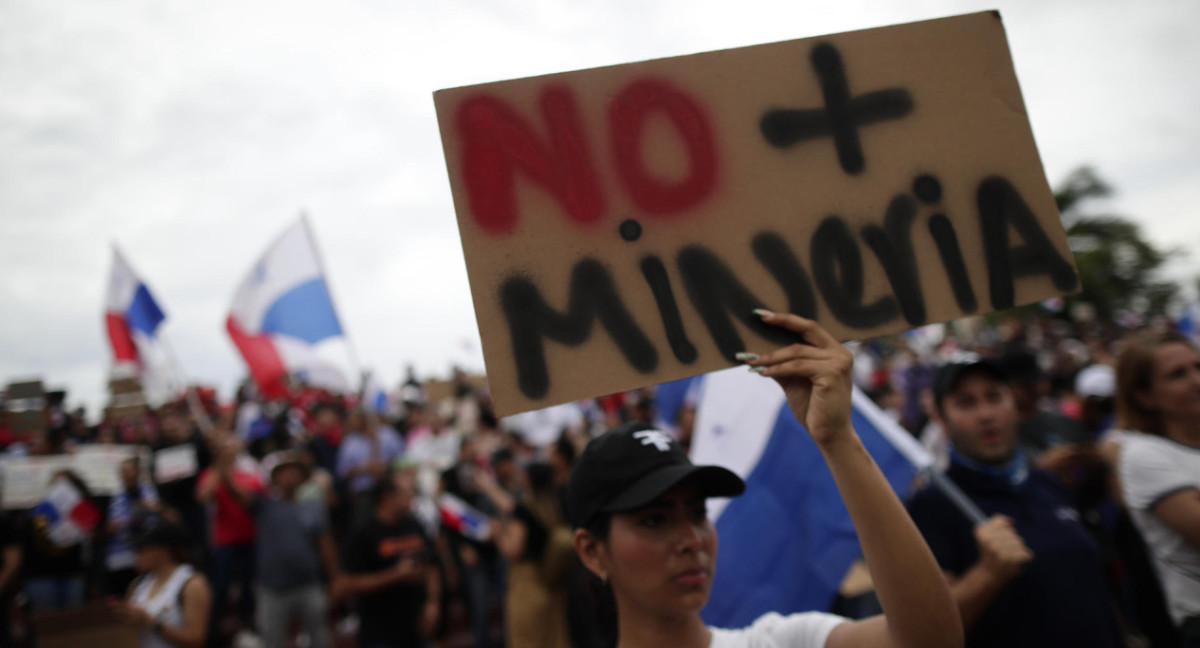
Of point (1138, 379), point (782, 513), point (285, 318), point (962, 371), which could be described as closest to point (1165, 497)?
point (1138, 379)

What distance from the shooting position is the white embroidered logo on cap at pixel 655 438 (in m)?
2.02

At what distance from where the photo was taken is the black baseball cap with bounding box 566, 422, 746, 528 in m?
1.88

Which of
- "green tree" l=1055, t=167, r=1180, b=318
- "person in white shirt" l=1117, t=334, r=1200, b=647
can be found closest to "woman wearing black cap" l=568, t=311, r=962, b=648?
"person in white shirt" l=1117, t=334, r=1200, b=647

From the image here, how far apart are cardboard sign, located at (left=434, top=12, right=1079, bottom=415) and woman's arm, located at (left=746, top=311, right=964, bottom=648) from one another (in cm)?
16

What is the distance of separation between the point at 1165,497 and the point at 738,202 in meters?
2.04

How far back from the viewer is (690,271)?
1.55 m

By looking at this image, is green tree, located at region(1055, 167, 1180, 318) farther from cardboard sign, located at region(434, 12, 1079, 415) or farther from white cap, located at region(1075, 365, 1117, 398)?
cardboard sign, located at region(434, 12, 1079, 415)

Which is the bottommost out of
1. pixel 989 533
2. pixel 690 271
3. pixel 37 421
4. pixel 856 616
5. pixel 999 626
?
pixel 856 616

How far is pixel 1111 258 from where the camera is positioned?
33094 millimetres

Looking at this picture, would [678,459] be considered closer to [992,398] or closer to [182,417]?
[992,398]

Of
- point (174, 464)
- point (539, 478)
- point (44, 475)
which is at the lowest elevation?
point (539, 478)

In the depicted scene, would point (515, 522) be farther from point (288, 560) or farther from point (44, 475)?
point (44, 475)

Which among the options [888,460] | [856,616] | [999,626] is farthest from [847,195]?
[856,616]

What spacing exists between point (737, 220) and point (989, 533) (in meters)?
1.36
